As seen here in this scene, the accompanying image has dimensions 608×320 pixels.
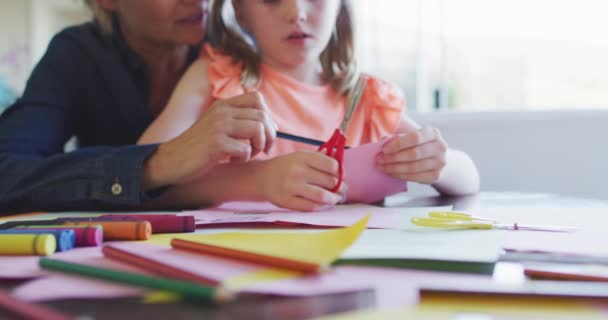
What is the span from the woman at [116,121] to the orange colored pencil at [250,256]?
31 cm

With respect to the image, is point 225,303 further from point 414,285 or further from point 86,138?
point 86,138

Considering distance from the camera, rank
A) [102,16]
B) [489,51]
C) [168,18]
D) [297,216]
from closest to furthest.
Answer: [297,216] < [168,18] < [102,16] < [489,51]

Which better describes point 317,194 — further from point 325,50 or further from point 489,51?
point 489,51

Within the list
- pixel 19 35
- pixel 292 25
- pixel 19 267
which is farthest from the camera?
pixel 19 35

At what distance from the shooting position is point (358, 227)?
451 millimetres

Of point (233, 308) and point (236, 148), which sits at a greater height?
point (236, 148)

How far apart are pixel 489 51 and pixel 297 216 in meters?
1.47

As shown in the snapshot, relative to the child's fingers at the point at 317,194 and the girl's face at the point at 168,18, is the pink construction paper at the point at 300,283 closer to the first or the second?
the child's fingers at the point at 317,194

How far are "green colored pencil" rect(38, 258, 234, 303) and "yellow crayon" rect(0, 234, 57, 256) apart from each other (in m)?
0.06

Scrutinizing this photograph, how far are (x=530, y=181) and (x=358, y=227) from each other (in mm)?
1111

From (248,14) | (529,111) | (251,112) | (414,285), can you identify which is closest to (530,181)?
(529,111)

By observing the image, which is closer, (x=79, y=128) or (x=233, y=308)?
(x=233, y=308)

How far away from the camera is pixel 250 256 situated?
0.37 meters

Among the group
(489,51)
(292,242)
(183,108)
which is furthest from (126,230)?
(489,51)
